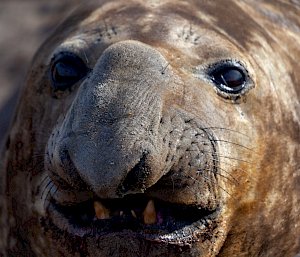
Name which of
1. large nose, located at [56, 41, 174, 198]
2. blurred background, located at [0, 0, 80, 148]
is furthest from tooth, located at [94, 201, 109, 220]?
blurred background, located at [0, 0, 80, 148]

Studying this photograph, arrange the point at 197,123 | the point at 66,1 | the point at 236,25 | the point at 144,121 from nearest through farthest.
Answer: the point at 144,121 → the point at 197,123 → the point at 236,25 → the point at 66,1

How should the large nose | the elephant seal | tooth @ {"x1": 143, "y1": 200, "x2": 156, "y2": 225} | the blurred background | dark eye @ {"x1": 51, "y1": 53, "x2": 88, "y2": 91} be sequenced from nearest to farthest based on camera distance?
the large nose → the elephant seal → tooth @ {"x1": 143, "y1": 200, "x2": 156, "y2": 225} → dark eye @ {"x1": 51, "y1": 53, "x2": 88, "y2": 91} → the blurred background

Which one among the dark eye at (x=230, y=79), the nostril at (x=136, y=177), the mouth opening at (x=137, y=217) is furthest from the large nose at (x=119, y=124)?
the dark eye at (x=230, y=79)

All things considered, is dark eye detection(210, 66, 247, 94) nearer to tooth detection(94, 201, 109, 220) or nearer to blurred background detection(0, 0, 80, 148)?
tooth detection(94, 201, 109, 220)

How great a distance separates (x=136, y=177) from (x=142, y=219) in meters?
0.31

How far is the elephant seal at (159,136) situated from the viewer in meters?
4.73

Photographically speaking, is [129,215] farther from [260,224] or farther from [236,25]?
[236,25]

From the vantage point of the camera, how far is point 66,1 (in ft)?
29.5

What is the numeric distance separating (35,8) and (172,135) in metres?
4.74

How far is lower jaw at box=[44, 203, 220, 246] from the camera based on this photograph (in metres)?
4.81

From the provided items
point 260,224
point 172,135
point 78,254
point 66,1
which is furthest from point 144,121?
point 66,1

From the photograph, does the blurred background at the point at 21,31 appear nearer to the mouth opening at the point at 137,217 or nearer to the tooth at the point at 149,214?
the mouth opening at the point at 137,217

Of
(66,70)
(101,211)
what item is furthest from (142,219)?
(66,70)

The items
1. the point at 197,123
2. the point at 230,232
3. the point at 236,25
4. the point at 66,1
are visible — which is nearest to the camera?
the point at 197,123
